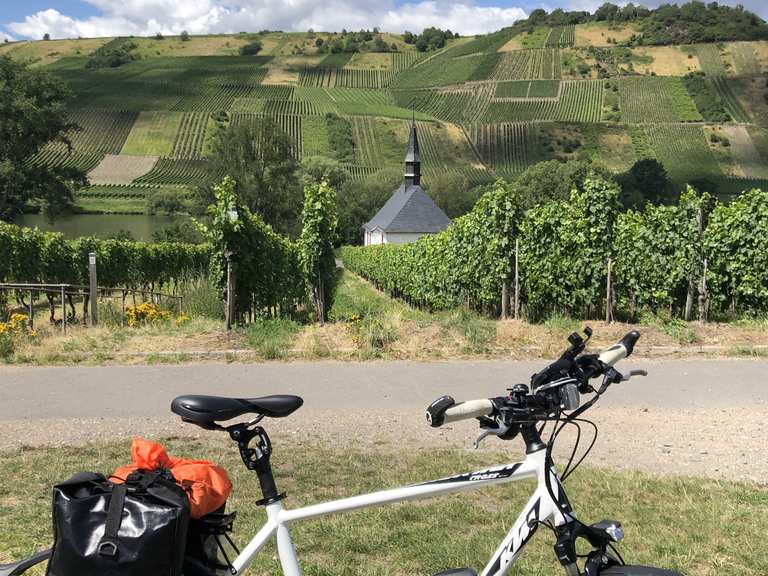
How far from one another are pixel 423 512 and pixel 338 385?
410 cm

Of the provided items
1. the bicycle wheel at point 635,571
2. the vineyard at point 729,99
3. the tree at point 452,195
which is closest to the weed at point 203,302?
the bicycle wheel at point 635,571

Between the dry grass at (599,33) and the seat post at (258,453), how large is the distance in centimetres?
16411

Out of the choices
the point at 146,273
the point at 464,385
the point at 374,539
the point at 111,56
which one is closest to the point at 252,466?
the point at 374,539

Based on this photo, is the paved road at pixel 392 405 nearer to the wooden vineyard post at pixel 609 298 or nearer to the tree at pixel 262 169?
the wooden vineyard post at pixel 609 298

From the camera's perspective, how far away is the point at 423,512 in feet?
15.2

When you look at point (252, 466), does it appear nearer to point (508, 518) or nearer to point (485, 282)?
point (508, 518)

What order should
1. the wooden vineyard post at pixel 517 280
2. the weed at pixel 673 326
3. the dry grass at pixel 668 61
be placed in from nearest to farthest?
the weed at pixel 673 326 < the wooden vineyard post at pixel 517 280 < the dry grass at pixel 668 61

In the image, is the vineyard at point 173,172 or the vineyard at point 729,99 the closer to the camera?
the vineyard at point 173,172

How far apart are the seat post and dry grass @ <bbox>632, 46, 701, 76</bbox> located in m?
146

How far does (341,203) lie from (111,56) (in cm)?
9006

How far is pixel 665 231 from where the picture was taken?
1344 centimetres

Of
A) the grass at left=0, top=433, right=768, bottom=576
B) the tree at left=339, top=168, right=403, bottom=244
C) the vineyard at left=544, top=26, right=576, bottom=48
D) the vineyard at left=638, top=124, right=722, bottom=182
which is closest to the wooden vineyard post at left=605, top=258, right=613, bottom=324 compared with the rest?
the grass at left=0, top=433, right=768, bottom=576

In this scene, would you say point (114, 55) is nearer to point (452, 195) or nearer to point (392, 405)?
point (452, 195)

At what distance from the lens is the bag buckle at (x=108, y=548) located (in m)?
2.04
